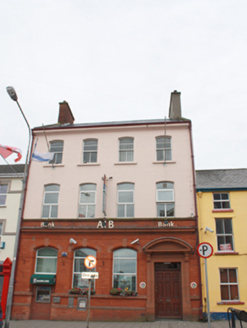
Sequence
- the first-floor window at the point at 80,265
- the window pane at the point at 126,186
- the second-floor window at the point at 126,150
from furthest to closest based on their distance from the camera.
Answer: the second-floor window at the point at 126,150 → the window pane at the point at 126,186 → the first-floor window at the point at 80,265

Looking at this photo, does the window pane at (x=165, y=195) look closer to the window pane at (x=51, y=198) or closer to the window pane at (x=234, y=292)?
the window pane at (x=234, y=292)

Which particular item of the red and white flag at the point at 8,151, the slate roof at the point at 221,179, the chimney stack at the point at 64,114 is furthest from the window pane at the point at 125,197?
the chimney stack at the point at 64,114

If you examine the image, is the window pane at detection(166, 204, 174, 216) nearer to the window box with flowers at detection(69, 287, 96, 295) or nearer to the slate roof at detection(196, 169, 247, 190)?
the slate roof at detection(196, 169, 247, 190)

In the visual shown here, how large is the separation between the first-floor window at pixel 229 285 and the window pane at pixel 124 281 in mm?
4713

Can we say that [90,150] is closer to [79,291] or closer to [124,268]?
[124,268]

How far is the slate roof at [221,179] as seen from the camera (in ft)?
59.4

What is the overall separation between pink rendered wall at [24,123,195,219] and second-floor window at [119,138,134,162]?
0.30 meters

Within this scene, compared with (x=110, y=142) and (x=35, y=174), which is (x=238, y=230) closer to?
(x=110, y=142)

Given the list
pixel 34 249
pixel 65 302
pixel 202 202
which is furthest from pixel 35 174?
pixel 202 202

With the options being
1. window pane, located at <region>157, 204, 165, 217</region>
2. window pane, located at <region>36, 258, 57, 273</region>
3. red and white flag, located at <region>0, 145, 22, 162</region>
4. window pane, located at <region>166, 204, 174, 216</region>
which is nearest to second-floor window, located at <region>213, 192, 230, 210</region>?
window pane, located at <region>166, 204, 174, 216</region>

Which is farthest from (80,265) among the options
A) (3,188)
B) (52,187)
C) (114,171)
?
(3,188)

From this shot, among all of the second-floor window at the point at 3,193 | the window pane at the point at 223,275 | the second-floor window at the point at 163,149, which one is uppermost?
the second-floor window at the point at 163,149

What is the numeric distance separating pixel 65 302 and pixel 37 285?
196cm

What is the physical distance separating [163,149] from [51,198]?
7.72 metres
